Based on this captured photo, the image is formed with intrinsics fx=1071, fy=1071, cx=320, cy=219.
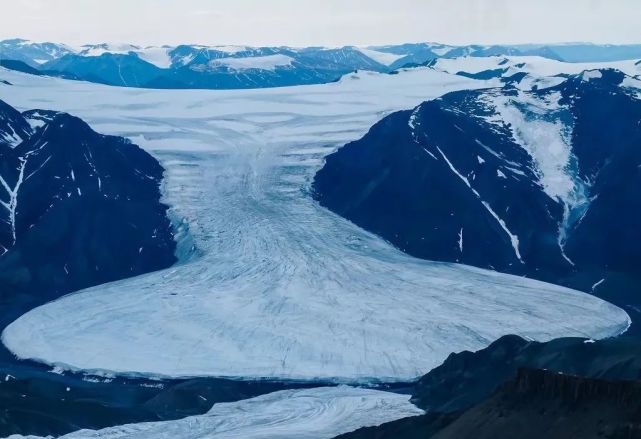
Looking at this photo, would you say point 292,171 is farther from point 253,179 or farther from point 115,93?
point 115,93

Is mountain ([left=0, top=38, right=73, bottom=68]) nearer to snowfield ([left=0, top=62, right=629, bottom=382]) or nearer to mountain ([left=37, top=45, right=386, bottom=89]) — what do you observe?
mountain ([left=37, top=45, right=386, bottom=89])

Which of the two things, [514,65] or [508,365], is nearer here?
[508,365]

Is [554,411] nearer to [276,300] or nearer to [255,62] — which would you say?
[276,300]

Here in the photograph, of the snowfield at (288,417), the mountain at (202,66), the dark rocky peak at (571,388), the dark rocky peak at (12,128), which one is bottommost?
the snowfield at (288,417)

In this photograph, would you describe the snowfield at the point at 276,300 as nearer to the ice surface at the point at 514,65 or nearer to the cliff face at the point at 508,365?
the cliff face at the point at 508,365

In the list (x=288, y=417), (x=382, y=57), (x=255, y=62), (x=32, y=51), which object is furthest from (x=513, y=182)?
(x=32, y=51)

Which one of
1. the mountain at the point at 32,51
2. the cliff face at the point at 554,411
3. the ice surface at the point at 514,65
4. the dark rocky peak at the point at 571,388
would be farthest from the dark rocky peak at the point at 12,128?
the mountain at the point at 32,51

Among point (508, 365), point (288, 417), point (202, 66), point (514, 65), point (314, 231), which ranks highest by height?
point (514, 65)
